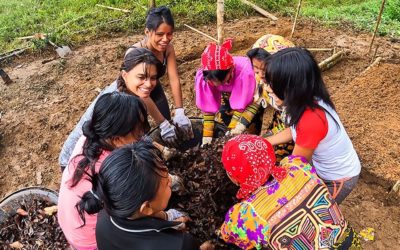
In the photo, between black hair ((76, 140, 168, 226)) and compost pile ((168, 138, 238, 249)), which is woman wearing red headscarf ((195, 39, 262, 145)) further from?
black hair ((76, 140, 168, 226))

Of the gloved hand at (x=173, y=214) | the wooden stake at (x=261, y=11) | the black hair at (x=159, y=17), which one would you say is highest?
the black hair at (x=159, y=17)

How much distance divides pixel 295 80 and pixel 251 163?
1.69ft

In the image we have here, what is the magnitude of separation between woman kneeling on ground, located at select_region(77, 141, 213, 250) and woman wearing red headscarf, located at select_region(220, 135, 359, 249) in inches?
13.7

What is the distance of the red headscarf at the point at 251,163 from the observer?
1811 millimetres

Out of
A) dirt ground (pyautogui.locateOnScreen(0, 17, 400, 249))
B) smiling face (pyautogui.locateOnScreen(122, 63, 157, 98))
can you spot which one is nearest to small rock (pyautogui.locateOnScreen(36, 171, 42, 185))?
dirt ground (pyautogui.locateOnScreen(0, 17, 400, 249))

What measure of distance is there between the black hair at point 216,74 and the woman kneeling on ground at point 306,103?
24.0 inches

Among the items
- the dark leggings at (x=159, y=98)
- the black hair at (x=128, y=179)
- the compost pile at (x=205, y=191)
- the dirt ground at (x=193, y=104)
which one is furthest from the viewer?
the dirt ground at (x=193, y=104)

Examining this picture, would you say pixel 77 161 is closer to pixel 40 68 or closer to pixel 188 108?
pixel 188 108

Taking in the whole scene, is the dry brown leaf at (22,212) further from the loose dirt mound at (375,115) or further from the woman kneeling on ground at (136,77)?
the loose dirt mound at (375,115)

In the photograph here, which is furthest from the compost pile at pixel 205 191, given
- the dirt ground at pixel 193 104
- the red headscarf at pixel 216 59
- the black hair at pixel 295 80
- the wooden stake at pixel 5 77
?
the wooden stake at pixel 5 77

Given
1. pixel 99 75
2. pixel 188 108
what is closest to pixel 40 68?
pixel 99 75

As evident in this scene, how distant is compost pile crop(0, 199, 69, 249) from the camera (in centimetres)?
251

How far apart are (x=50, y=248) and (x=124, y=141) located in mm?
1019

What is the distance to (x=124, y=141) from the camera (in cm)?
205
